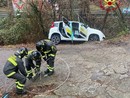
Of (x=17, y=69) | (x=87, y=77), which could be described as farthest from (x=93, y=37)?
(x=17, y=69)

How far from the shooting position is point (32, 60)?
923cm

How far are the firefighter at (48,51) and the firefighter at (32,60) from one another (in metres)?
0.26

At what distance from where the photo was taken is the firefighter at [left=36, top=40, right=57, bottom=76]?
922 cm

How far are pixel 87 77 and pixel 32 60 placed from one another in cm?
201


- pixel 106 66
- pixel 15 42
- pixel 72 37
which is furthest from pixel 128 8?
pixel 106 66

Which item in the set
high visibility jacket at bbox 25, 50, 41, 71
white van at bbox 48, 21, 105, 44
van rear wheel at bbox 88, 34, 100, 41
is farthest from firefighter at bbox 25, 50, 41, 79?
van rear wheel at bbox 88, 34, 100, 41

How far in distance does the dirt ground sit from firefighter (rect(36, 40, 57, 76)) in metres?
0.31

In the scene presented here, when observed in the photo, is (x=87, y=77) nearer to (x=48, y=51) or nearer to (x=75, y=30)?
(x=48, y=51)

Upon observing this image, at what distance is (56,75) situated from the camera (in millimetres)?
9906

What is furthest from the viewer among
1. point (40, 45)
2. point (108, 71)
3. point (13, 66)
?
point (108, 71)

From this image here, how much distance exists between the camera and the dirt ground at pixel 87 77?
862 cm

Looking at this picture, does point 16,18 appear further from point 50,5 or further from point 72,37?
point 72,37

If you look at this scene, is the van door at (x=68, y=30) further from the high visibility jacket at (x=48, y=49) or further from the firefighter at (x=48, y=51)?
the high visibility jacket at (x=48, y=49)

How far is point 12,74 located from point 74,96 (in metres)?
1.99
